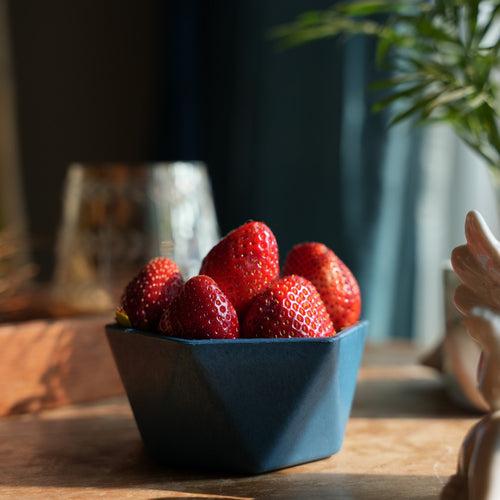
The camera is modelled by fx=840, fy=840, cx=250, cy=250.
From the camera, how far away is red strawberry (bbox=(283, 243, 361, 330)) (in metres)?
0.75

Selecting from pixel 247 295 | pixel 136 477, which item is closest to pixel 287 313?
pixel 247 295

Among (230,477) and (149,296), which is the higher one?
(149,296)

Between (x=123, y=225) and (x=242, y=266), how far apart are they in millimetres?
521

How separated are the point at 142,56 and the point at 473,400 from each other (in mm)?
2065

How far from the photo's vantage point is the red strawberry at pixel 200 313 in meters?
0.66

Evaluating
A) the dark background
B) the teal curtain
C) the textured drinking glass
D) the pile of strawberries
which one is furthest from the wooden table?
the dark background

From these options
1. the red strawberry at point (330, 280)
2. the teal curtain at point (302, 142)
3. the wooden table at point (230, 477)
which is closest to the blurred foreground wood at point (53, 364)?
the wooden table at point (230, 477)

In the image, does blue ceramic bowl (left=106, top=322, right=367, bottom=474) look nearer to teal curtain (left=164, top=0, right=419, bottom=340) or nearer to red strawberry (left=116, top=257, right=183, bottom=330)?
red strawberry (left=116, top=257, right=183, bottom=330)

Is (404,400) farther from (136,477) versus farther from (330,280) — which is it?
(136,477)

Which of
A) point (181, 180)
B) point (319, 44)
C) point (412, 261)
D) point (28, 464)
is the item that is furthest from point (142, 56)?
point (28, 464)

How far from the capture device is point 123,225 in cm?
121

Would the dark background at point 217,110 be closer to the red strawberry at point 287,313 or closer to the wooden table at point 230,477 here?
the wooden table at point 230,477

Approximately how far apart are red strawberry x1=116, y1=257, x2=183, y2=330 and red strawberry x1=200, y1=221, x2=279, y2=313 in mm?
34

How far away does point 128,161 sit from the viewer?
2.75m
